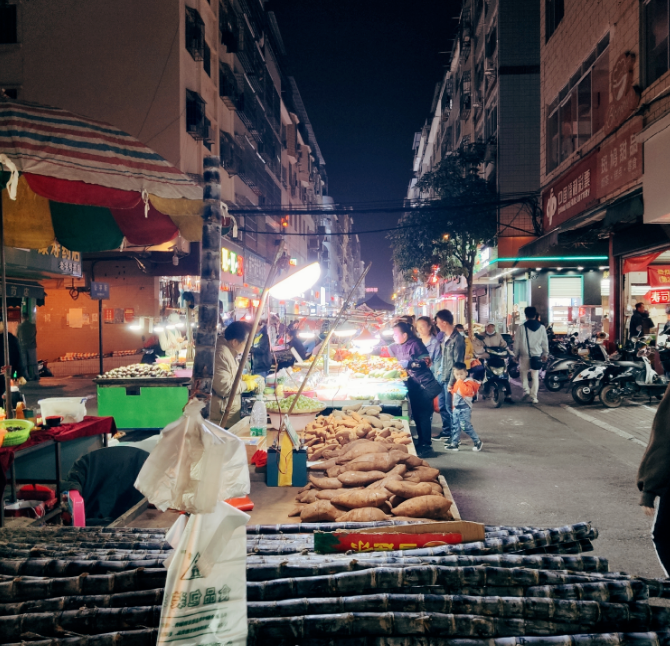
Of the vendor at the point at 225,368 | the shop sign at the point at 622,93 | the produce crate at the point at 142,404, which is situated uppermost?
the shop sign at the point at 622,93

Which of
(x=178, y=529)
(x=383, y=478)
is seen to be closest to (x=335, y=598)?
(x=178, y=529)

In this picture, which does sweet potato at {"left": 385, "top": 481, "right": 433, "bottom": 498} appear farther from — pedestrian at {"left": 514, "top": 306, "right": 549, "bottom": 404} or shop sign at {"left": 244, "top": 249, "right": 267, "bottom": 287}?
shop sign at {"left": 244, "top": 249, "right": 267, "bottom": 287}

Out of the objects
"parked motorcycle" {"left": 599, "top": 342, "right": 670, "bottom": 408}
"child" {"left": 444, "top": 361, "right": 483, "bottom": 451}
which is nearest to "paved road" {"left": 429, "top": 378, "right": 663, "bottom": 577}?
"child" {"left": 444, "top": 361, "right": 483, "bottom": 451}

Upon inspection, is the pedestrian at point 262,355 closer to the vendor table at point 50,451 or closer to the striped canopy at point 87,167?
the vendor table at point 50,451

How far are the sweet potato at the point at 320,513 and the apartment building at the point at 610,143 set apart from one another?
7.94 metres

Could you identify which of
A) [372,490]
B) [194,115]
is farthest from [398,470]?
[194,115]

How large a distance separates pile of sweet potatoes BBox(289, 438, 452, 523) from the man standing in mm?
14930

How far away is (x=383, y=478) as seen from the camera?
13.3ft

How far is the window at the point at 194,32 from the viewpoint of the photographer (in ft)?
67.3

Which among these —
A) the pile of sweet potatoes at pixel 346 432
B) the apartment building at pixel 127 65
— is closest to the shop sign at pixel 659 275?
the apartment building at pixel 127 65

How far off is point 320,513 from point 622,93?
38.3ft

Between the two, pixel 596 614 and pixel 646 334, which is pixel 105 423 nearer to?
pixel 596 614

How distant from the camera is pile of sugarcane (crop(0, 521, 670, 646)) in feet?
6.23

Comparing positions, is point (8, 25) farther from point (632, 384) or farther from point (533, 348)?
point (632, 384)
